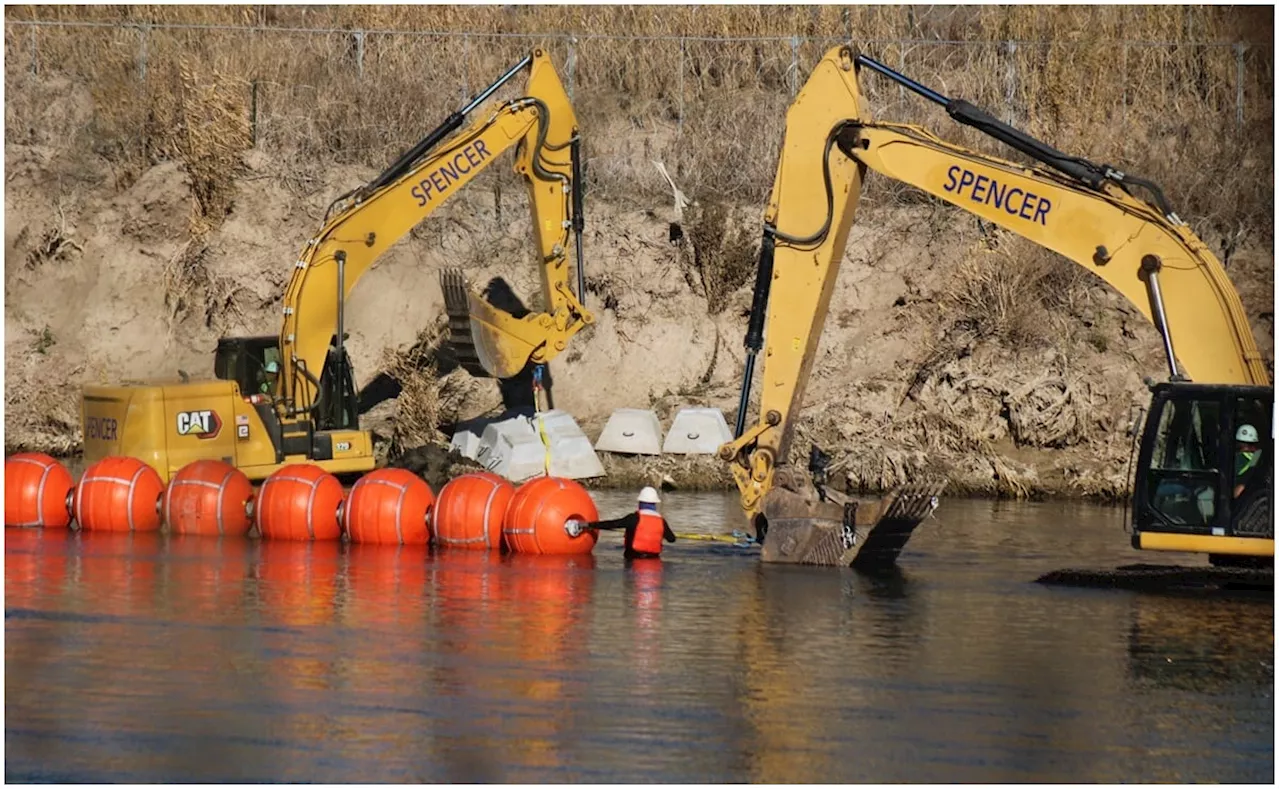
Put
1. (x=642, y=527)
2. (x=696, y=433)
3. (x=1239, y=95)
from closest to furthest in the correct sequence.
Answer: (x=642, y=527) < (x=696, y=433) < (x=1239, y=95)

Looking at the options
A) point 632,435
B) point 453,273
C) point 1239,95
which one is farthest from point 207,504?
point 1239,95

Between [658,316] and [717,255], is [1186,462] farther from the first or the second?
[717,255]

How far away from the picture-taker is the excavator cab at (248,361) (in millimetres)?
31297

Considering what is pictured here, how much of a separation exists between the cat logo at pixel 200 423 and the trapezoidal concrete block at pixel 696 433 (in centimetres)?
855

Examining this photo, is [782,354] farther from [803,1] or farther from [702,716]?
[803,1]

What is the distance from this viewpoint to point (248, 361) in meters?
31.4

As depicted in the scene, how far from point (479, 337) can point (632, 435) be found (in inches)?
177

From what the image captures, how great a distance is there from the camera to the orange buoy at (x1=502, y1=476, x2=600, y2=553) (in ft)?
84.9

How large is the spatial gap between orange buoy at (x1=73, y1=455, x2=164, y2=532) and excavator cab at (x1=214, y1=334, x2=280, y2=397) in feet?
11.7

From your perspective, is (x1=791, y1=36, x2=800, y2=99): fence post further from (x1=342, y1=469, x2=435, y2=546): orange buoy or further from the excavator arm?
(x1=342, y1=469, x2=435, y2=546): orange buoy

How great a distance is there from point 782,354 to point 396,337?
15.8m

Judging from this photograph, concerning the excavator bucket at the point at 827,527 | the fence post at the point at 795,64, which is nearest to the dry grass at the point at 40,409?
the fence post at the point at 795,64

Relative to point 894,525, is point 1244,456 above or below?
above

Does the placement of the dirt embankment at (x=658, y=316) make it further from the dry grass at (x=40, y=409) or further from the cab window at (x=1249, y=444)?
the cab window at (x=1249, y=444)
